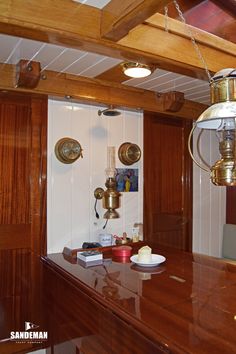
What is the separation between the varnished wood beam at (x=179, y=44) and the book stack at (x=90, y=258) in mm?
1340

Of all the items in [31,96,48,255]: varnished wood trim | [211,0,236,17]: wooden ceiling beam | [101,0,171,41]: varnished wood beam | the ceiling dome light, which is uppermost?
[211,0,236,17]: wooden ceiling beam

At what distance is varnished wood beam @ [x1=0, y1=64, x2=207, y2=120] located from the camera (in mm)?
2186

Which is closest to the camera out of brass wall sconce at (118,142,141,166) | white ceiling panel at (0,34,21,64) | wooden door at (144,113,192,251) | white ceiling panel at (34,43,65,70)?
white ceiling panel at (0,34,21,64)

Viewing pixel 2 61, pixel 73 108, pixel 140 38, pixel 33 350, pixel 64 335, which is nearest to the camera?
pixel 140 38

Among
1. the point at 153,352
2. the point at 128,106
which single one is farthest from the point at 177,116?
the point at 153,352

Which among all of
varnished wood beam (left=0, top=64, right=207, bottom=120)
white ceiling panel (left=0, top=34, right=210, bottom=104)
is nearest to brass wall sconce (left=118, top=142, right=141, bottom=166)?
varnished wood beam (left=0, top=64, right=207, bottom=120)

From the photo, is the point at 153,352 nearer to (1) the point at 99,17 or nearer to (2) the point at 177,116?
(1) the point at 99,17

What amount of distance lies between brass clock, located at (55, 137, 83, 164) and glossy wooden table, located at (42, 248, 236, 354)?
2.63ft

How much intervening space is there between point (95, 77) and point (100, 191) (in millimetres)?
974

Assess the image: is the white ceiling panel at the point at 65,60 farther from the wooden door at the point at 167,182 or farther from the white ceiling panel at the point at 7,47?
the wooden door at the point at 167,182

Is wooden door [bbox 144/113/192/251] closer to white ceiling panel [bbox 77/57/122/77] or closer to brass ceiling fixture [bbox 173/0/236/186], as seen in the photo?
white ceiling panel [bbox 77/57/122/77]

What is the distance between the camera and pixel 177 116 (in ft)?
10.4

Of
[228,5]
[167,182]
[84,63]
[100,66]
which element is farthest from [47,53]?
[167,182]

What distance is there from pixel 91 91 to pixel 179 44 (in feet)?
3.13
